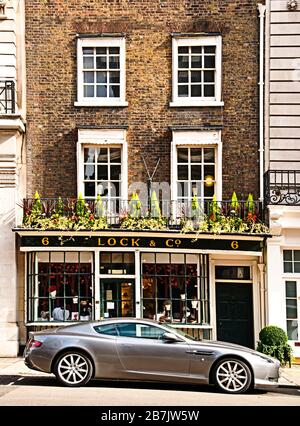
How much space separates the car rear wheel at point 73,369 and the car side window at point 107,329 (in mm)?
607

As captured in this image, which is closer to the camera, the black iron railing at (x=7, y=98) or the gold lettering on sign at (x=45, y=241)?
the gold lettering on sign at (x=45, y=241)

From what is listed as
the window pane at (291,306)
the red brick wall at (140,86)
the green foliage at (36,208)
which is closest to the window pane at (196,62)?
the red brick wall at (140,86)

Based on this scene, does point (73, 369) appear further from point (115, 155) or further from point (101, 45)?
point (101, 45)

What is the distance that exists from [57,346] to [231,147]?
8.97m

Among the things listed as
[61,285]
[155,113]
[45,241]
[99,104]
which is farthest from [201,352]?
[99,104]

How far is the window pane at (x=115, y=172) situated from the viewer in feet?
73.7

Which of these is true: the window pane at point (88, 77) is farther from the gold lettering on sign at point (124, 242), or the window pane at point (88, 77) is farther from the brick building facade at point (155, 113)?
the gold lettering on sign at point (124, 242)

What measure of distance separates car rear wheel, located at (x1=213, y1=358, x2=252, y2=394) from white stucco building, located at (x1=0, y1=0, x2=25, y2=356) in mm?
7322

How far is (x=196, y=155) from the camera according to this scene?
2247 cm

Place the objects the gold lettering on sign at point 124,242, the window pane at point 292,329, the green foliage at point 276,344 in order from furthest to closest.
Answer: the window pane at point 292,329 < the gold lettering on sign at point 124,242 < the green foliage at point 276,344

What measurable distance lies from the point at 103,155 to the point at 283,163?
16.0ft
